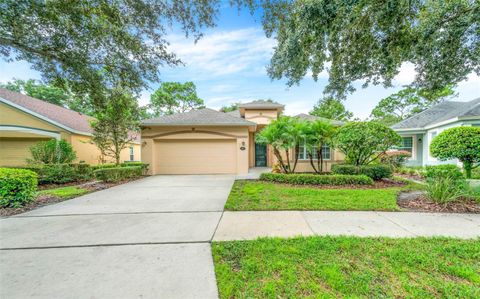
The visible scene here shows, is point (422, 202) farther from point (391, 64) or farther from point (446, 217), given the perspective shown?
point (391, 64)

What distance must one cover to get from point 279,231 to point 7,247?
4.44 metres

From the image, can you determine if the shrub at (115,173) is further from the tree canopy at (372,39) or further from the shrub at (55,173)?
the tree canopy at (372,39)

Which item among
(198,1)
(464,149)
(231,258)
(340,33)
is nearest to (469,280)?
(231,258)

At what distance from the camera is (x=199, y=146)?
40.5ft

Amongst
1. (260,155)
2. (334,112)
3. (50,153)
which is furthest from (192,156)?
(334,112)

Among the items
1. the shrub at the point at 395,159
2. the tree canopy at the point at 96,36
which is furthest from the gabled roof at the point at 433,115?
the tree canopy at the point at 96,36

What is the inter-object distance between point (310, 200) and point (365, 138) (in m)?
4.86

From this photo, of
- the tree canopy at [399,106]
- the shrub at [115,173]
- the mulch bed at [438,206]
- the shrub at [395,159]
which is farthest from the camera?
the tree canopy at [399,106]

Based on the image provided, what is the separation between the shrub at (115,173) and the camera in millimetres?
9203

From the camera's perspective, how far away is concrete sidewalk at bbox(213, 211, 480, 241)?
359 centimetres

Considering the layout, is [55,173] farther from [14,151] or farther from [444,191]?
[444,191]

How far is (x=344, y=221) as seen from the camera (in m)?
4.21

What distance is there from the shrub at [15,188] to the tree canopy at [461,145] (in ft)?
44.4

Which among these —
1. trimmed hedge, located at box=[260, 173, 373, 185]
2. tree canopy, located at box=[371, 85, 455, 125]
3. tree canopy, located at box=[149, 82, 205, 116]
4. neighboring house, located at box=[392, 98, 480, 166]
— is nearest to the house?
trimmed hedge, located at box=[260, 173, 373, 185]
